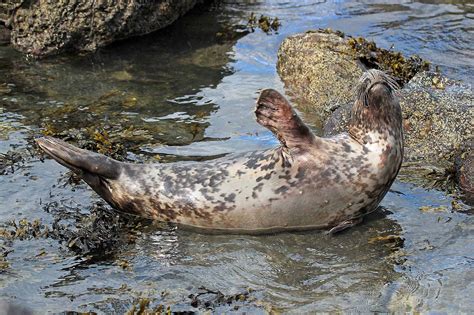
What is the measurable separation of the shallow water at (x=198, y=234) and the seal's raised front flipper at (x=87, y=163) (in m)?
0.25

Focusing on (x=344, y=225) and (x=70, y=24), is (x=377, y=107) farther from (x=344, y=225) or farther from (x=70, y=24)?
(x=70, y=24)

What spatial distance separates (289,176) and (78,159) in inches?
63.1

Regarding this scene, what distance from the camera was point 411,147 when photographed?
7410 mm

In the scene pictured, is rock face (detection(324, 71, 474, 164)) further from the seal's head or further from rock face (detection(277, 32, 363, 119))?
the seal's head

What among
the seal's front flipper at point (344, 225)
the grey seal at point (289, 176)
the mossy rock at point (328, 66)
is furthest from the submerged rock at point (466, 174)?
the mossy rock at point (328, 66)

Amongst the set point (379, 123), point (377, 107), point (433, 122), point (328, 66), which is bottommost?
point (433, 122)

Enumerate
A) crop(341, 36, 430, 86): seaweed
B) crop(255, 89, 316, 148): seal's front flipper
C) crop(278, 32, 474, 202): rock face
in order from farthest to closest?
crop(341, 36, 430, 86): seaweed < crop(278, 32, 474, 202): rock face < crop(255, 89, 316, 148): seal's front flipper

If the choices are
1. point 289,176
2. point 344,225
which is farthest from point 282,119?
point 344,225

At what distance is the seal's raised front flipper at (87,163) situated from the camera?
20.8ft

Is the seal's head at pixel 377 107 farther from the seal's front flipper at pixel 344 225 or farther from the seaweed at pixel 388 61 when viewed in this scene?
the seaweed at pixel 388 61

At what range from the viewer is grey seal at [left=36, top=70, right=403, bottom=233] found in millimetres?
6016

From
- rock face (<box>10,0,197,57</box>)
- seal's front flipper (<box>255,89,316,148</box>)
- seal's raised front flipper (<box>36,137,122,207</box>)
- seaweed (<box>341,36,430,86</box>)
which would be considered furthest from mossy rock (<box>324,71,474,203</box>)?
rock face (<box>10,0,197,57</box>)

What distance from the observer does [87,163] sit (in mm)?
6352

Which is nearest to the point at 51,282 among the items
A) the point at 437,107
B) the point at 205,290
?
the point at 205,290
